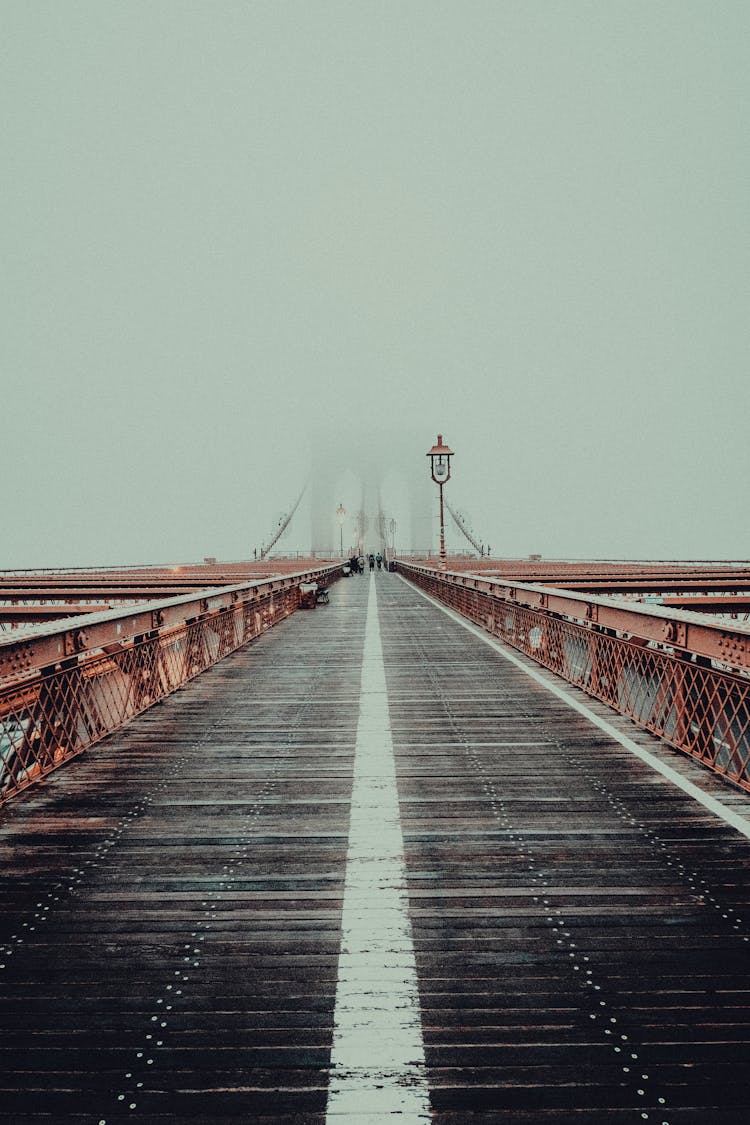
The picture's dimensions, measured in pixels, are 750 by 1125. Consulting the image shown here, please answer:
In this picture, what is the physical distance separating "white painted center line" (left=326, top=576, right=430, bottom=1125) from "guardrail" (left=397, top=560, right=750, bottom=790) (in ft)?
9.48

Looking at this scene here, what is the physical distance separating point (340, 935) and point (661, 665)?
15.8 feet

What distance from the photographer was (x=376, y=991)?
280 cm

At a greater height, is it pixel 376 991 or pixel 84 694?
pixel 84 694

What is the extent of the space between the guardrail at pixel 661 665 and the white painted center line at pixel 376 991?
9.48 feet

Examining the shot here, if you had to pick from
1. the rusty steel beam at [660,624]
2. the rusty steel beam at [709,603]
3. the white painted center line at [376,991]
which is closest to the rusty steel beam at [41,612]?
the rusty steel beam at [660,624]

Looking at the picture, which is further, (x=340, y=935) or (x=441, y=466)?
(x=441, y=466)

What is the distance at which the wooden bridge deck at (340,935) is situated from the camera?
7.67 feet

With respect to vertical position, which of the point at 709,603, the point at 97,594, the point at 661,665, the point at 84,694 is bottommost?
the point at 84,694

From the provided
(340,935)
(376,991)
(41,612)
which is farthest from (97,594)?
(376,991)

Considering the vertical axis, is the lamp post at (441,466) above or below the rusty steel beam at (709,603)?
above

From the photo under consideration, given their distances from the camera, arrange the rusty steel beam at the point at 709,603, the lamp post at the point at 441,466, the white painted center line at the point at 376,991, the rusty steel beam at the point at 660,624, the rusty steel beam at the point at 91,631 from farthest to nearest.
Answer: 1. the lamp post at the point at 441,466
2. the rusty steel beam at the point at 709,603
3. the rusty steel beam at the point at 91,631
4. the rusty steel beam at the point at 660,624
5. the white painted center line at the point at 376,991

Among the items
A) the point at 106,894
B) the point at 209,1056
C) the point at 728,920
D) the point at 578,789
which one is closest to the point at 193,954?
the point at 209,1056

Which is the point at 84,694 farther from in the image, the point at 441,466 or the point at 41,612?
the point at 441,466

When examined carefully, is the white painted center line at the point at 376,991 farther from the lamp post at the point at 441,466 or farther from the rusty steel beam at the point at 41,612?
the lamp post at the point at 441,466
